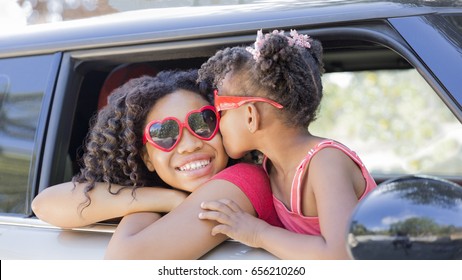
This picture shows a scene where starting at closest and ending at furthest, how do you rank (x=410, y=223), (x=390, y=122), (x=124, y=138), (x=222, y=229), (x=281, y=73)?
(x=410, y=223) → (x=222, y=229) → (x=281, y=73) → (x=124, y=138) → (x=390, y=122)

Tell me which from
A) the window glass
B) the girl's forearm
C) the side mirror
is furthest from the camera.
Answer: the window glass

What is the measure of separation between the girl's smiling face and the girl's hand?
297mm

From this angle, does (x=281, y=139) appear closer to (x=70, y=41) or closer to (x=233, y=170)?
(x=233, y=170)

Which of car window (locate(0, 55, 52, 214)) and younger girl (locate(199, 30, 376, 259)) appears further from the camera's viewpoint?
car window (locate(0, 55, 52, 214))

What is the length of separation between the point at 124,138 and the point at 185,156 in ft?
0.74

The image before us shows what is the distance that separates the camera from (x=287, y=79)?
2.13 meters

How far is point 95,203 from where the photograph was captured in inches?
90.1

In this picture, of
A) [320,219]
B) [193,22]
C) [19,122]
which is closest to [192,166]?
[193,22]

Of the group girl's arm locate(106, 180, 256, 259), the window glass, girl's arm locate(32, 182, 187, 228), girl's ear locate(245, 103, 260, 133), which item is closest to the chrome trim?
girl's arm locate(32, 182, 187, 228)

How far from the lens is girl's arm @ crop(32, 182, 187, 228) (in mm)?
2244

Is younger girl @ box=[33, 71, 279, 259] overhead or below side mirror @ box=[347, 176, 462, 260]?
overhead

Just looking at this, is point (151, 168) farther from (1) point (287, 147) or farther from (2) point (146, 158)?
(1) point (287, 147)

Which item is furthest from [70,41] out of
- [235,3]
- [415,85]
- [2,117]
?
[415,85]

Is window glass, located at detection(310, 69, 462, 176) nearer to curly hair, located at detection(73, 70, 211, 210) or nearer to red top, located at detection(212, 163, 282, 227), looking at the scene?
curly hair, located at detection(73, 70, 211, 210)
